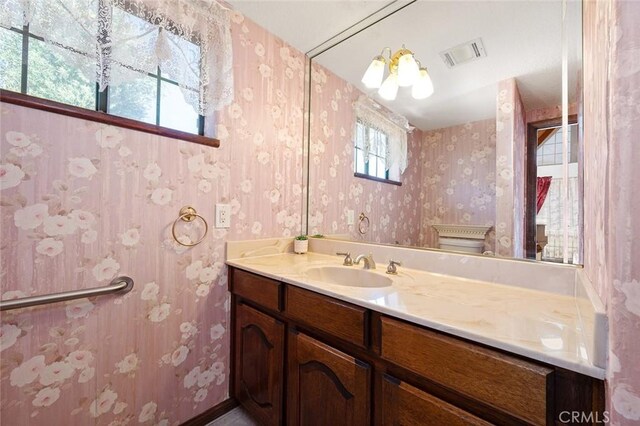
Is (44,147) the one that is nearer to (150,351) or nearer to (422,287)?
(150,351)

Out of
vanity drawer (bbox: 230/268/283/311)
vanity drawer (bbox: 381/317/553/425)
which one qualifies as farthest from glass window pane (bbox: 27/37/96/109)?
vanity drawer (bbox: 381/317/553/425)

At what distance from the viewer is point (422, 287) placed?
954mm

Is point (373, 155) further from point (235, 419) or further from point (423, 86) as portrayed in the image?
point (235, 419)

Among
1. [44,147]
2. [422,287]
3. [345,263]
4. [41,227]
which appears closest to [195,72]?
[44,147]

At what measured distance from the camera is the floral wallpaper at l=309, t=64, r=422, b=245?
1.51 m

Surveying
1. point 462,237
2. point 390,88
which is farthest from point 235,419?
point 390,88

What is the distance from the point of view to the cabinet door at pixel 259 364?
1.09 metres

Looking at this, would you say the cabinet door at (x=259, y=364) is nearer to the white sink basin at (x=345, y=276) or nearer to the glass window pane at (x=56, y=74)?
the white sink basin at (x=345, y=276)

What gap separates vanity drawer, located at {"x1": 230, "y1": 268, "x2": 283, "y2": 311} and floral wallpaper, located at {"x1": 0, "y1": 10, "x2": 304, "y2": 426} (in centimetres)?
9

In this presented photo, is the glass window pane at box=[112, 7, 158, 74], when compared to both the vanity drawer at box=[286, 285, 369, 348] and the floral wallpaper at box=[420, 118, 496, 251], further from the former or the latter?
the floral wallpaper at box=[420, 118, 496, 251]

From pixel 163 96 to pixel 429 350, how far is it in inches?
57.2

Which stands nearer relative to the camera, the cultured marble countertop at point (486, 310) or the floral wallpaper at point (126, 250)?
the cultured marble countertop at point (486, 310)

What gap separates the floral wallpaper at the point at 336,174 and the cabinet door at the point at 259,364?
706 millimetres

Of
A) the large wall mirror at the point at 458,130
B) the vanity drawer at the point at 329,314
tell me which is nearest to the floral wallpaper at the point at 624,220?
the vanity drawer at the point at 329,314
